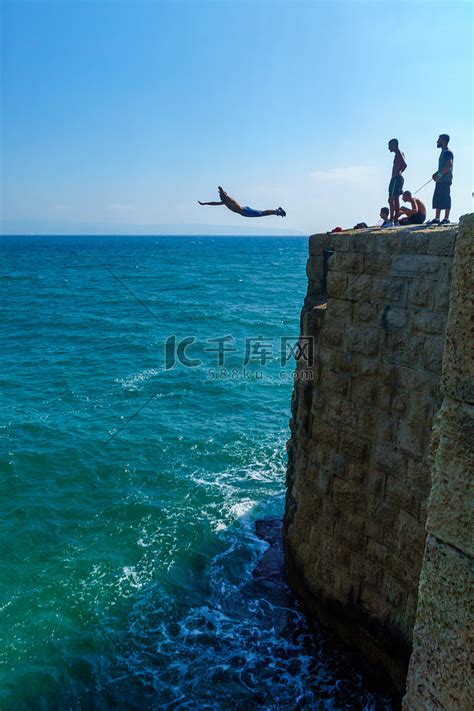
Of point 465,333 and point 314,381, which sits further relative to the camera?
point 314,381

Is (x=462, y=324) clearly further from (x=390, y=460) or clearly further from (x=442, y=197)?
(x=442, y=197)

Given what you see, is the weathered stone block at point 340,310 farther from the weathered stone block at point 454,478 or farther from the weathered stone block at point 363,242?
the weathered stone block at point 454,478

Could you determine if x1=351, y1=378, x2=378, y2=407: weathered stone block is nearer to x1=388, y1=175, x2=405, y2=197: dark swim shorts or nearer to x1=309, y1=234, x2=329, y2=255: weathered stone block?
x1=309, y1=234, x2=329, y2=255: weathered stone block

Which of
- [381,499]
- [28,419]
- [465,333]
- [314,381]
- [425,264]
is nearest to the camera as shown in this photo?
[465,333]

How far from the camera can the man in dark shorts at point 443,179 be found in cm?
780

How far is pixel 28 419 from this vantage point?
16359 millimetres

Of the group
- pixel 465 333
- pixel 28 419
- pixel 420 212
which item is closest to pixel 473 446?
pixel 465 333

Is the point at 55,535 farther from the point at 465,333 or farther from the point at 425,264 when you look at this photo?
the point at 465,333

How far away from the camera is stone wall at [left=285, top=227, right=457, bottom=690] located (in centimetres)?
597

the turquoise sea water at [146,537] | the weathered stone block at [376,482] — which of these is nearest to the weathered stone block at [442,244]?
the weathered stone block at [376,482]

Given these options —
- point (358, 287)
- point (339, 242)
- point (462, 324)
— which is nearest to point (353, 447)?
point (358, 287)

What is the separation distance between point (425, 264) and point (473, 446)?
4.34m

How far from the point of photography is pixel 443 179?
26.1 ft

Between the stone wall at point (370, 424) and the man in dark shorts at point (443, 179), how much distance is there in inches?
70.1
